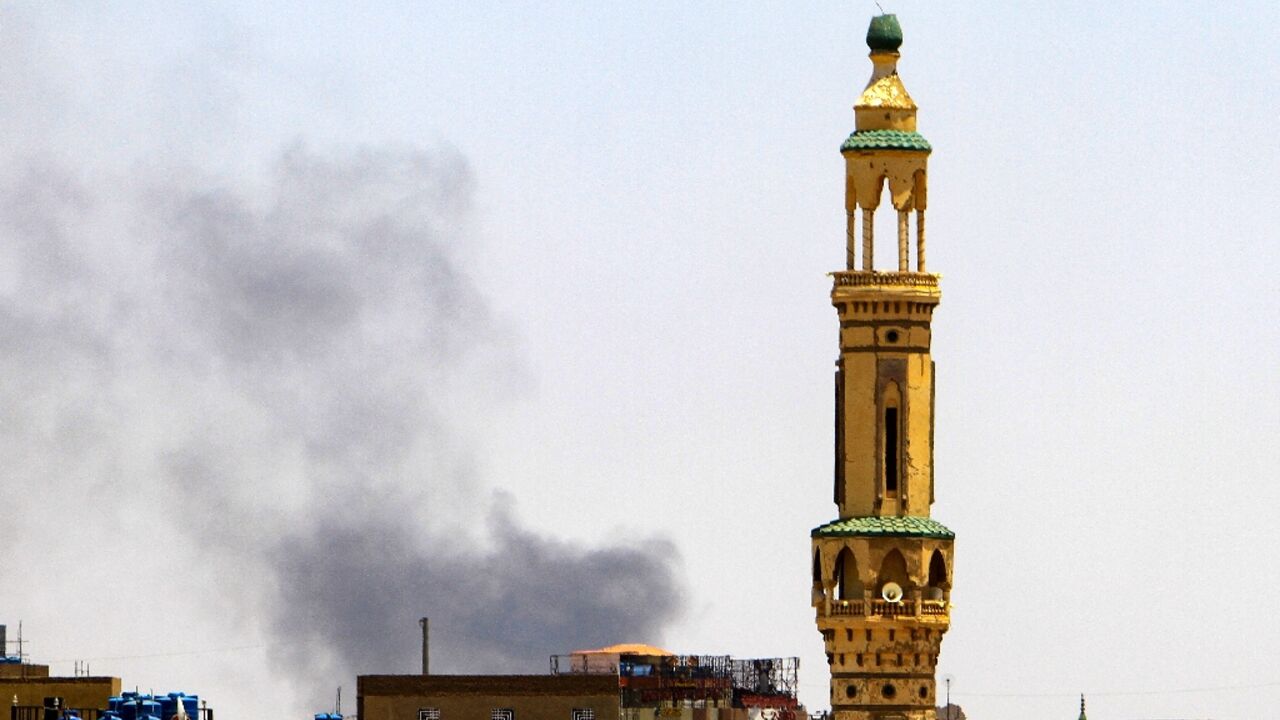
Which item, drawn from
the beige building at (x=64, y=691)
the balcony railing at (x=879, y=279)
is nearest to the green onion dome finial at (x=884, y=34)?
the balcony railing at (x=879, y=279)

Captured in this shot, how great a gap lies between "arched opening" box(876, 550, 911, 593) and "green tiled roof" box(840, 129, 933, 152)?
10237mm

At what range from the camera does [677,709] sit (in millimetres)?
183750

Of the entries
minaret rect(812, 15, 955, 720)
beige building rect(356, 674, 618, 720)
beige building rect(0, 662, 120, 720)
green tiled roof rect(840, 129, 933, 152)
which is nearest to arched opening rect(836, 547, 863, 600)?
minaret rect(812, 15, 955, 720)

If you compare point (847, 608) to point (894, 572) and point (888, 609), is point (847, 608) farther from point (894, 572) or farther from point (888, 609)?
point (894, 572)

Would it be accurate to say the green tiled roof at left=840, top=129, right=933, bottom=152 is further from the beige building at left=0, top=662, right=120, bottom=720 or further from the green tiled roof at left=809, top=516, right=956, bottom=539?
the beige building at left=0, top=662, right=120, bottom=720

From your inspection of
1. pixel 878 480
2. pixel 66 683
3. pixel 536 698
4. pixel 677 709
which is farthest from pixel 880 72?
pixel 677 709

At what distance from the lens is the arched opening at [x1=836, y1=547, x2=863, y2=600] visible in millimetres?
95438

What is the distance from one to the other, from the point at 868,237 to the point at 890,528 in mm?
7396

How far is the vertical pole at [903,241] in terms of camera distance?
96188mm

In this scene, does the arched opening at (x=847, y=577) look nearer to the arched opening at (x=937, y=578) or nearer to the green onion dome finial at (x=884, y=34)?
the arched opening at (x=937, y=578)

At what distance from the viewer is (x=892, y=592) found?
9512 centimetres

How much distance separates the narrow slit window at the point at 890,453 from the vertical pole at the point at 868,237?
12.1ft

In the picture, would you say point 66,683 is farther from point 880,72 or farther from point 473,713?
point 880,72

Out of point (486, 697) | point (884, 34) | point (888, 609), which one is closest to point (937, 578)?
point (888, 609)
